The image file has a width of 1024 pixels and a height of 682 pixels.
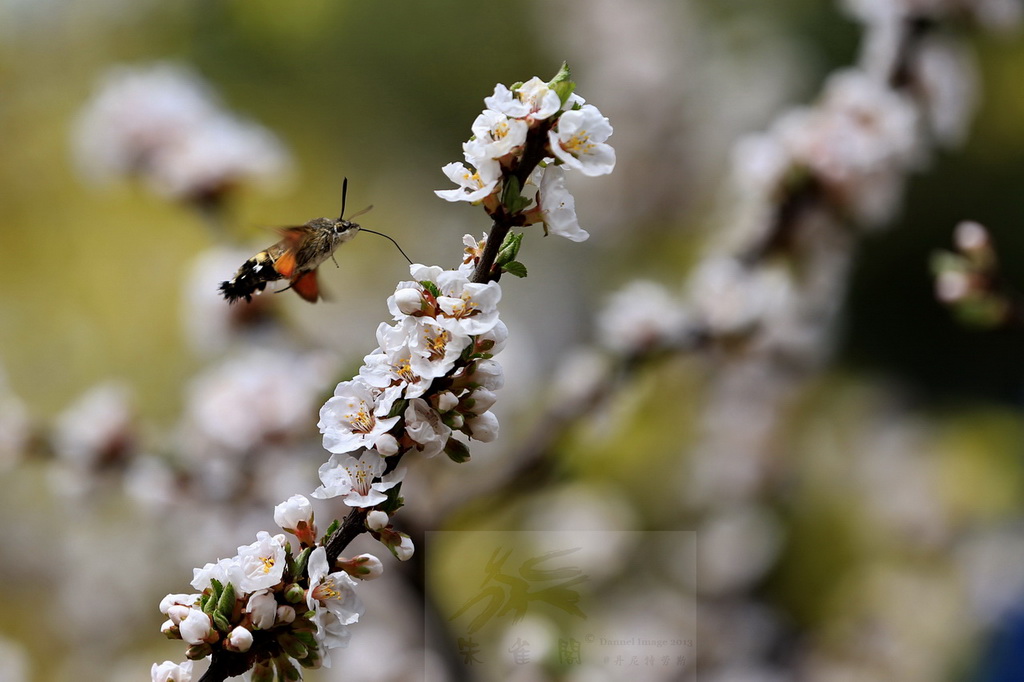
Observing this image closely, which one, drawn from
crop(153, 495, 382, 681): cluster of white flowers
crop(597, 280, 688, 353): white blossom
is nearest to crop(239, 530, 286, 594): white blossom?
crop(153, 495, 382, 681): cluster of white flowers

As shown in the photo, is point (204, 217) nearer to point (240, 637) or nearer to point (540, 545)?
point (540, 545)

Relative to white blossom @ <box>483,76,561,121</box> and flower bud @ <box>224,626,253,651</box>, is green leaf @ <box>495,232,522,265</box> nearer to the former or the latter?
white blossom @ <box>483,76,561,121</box>

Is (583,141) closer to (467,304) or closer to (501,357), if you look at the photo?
(467,304)

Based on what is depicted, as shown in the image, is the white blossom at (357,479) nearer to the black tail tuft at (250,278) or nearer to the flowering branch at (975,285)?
the black tail tuft at (250,278)

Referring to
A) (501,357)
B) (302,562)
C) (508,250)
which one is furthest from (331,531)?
(501,357)

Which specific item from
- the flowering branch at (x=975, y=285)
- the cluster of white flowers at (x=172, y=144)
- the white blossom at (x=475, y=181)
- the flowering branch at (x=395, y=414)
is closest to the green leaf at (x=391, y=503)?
the flowering branch at (x=395, y=414)

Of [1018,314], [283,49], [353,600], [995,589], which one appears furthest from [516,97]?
[283,49]

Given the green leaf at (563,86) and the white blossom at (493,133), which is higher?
the green leaf at (563,86)
